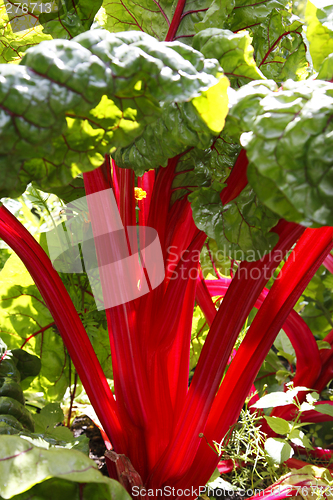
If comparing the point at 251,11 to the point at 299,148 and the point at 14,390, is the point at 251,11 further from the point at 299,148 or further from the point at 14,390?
the point at 14,390

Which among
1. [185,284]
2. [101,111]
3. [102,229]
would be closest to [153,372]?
[185,284]

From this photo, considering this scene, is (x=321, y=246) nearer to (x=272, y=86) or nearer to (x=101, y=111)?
(x=272, y=86)

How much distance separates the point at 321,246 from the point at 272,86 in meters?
0.35

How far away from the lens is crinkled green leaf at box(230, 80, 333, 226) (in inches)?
15.8

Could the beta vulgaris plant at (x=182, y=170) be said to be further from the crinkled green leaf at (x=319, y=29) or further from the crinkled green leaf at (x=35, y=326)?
the crinkled green leaf at (x=35, y=326)

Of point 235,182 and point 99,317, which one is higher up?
point 235,182

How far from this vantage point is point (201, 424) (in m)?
0.72

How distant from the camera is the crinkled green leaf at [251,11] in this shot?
0.74 m

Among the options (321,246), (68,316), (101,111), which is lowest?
(68,316)

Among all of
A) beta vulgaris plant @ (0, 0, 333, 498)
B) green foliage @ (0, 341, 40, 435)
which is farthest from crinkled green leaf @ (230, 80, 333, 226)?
green foliage @ (0, 341, 40, 435)

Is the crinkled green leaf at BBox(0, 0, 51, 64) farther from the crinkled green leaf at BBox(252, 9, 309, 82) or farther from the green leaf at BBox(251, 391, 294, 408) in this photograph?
the green leaf at BBox(251, 391, 294, 408)

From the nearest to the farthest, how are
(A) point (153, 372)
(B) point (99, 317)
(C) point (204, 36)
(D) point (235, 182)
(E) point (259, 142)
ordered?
(E) point (259, 142) → (C) point (204, 36) → (D) point (235, 182) → (A) point (153, 372) → (B) point (99, 317)

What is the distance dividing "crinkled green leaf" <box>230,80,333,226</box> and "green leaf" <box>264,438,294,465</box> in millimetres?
457

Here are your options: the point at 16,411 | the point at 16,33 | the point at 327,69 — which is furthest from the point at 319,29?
the point at 16,411
